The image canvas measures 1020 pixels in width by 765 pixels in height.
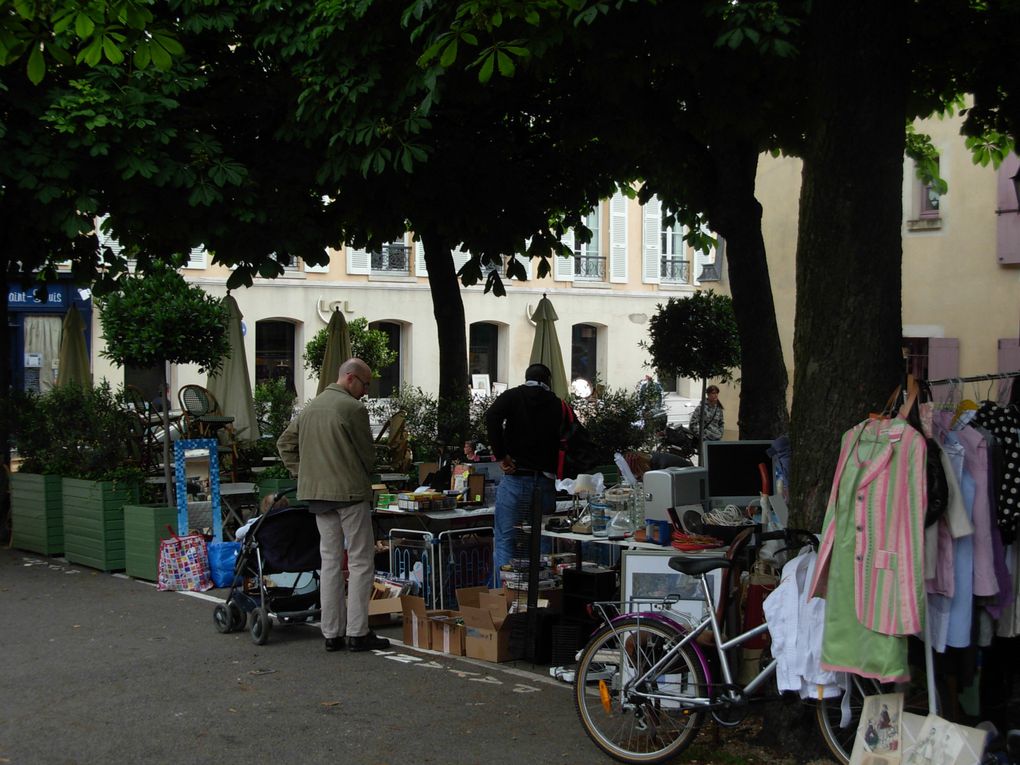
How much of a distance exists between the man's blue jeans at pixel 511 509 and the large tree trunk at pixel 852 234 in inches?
123

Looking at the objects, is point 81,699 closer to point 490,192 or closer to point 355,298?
point 490,192

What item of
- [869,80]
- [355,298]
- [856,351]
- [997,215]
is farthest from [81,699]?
[355,298]

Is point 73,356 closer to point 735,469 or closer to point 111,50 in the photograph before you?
point 111,50

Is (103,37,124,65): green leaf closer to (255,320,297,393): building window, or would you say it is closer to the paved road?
the paved road

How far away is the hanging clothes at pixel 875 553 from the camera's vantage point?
5.24m

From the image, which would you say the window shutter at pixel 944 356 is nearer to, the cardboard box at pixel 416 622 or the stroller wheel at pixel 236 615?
the cardboard box at pixel 416 622

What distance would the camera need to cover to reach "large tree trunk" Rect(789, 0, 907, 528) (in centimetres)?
604

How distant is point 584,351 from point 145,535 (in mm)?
28677

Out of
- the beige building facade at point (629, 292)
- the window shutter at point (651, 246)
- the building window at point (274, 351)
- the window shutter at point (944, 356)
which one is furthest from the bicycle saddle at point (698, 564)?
the window shutter at point (651, 246)

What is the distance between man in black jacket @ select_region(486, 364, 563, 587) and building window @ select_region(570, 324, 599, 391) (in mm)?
29574

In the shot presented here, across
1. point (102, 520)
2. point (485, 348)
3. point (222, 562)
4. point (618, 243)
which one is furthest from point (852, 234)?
point (618, 243)

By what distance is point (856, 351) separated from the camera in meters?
6.04

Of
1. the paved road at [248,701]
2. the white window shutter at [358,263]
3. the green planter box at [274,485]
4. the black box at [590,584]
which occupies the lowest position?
the paved road at [248,701]

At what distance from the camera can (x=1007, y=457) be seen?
5.58 metres
